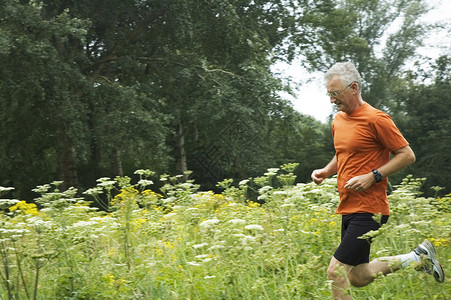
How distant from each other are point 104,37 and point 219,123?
5498mm

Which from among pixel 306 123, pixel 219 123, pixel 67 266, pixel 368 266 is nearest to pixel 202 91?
pixel 219 123

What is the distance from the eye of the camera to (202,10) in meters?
20.3

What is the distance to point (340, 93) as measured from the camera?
411cm

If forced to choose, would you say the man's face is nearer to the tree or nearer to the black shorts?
the black shorts

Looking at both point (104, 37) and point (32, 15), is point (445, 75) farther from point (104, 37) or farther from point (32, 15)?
point (32, 15)

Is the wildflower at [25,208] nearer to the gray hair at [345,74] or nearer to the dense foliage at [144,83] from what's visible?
the gray hair at [345,74]

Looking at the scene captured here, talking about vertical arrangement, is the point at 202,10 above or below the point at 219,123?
above

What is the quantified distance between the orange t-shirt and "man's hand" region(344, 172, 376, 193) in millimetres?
127

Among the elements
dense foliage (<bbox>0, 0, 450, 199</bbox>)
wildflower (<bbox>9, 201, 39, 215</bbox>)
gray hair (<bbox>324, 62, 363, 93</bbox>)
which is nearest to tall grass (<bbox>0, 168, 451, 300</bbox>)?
wildflower (<bbox>9, 201, 39, 215</bbox>)

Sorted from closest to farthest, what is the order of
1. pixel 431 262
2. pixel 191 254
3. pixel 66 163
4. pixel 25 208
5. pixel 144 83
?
pixel 431 262, pixel 191 254, pixel 25 208, pixel 66 163, pixel 144 83

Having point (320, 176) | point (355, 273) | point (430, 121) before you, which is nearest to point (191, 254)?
point (320, 176)

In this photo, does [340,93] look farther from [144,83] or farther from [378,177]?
[144,83]

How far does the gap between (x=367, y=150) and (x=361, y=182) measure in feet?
0.90

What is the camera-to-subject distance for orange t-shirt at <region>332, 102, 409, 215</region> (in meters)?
3.96
